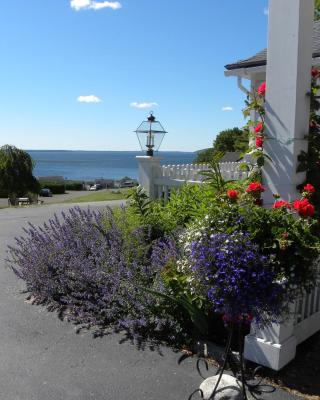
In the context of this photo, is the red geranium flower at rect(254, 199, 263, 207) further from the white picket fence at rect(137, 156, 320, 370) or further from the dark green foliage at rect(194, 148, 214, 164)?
the dark green foliage at rect(194, 148, 214, 164)

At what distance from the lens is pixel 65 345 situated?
3725 millimetres

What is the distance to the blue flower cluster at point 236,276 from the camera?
7.73ft

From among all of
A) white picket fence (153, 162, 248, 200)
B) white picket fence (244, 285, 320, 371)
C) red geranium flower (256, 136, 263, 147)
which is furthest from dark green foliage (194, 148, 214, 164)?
white picket fence (244, 285, 320, 371)

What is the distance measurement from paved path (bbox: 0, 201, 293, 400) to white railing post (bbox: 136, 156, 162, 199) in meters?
3.45

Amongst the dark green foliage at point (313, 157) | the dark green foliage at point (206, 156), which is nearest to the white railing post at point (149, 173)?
the dark green foliage at point (206, 156)

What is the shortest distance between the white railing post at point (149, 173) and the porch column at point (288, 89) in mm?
4065

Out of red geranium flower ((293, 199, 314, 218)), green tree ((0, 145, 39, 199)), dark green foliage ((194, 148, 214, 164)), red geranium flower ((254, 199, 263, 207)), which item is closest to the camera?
red geranium flower ((293, 199, 314, 218))

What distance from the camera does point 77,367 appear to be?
11.0 ft

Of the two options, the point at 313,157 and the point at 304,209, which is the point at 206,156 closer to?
the point at 313,157

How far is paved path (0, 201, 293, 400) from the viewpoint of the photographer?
9.84 ft

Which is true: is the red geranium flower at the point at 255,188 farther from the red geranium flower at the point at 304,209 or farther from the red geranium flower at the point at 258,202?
the red geranium flower at the point at 304,209

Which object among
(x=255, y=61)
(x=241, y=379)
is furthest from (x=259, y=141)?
(x=255, y=61)

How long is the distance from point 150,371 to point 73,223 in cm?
268

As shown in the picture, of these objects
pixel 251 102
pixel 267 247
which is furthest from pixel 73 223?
pixel 267 247
